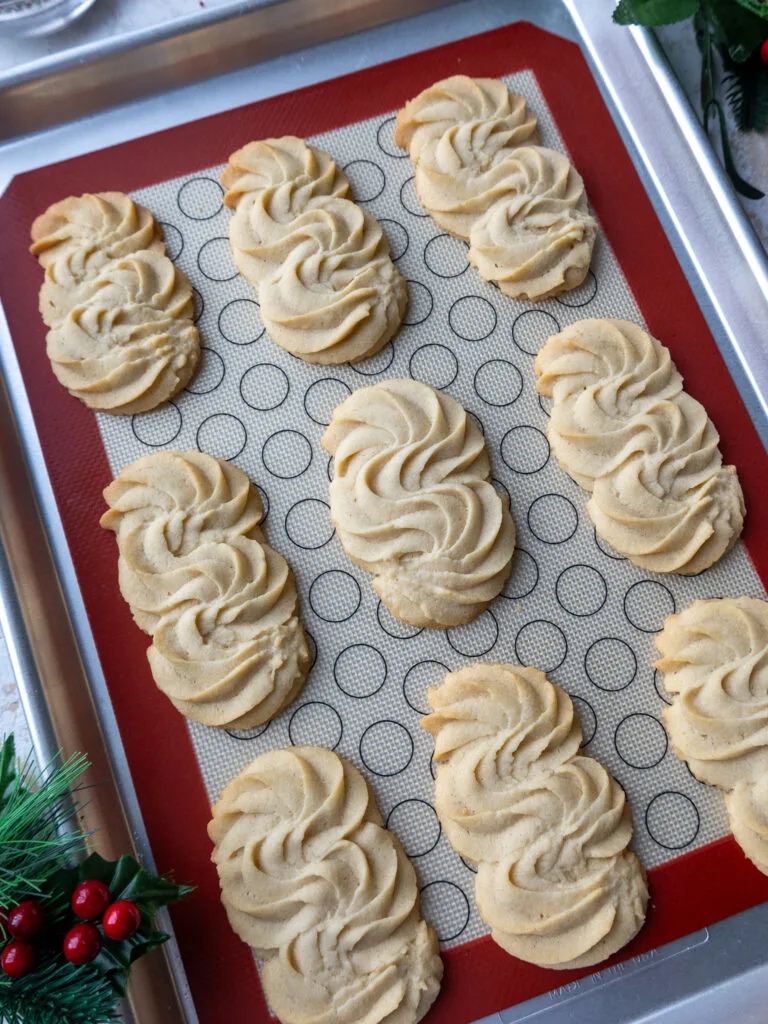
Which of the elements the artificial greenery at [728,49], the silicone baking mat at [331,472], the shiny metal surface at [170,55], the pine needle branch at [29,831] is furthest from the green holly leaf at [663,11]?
the pine needle branch at [29,831]

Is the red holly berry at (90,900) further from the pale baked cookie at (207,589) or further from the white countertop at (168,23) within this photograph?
the white countertop at (168,23)

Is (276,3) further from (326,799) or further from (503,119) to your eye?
(326,799)

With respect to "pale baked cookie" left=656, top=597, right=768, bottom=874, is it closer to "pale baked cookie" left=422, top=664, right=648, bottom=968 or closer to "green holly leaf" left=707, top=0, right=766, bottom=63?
"pale baked cookie" left=422, top=664, right=648, bottom=968

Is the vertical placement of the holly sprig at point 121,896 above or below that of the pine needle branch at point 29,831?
below

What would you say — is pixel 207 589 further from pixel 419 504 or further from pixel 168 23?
pixel 168 23

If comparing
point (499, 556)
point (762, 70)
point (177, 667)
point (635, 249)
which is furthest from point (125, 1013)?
point (762, 70)

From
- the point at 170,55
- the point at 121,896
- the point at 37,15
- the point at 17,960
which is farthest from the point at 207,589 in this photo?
the point at 37,15
